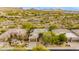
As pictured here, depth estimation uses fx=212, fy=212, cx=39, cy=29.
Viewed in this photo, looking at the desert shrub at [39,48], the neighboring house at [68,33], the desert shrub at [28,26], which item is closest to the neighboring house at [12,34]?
the desert shrub at [28,26]

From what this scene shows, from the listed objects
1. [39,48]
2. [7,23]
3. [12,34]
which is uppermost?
[7,23]

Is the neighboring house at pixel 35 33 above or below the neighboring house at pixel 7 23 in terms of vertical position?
below

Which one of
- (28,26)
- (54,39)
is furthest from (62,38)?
(28,26)

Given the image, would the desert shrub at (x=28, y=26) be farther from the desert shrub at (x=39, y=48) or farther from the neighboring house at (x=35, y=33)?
the desert shrub at (x=39, y=48)

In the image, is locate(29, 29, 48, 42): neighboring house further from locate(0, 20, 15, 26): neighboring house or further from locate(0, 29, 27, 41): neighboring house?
locate(0, 20, 15, 26): neighboring house

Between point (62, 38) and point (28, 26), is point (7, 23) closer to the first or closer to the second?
point (28, 26)

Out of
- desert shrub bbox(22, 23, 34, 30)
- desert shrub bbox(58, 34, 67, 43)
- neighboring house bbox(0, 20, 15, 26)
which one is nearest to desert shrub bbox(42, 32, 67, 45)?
desert shrub bbox(58, 34, 67, 43)

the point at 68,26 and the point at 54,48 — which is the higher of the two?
the point at 68,26

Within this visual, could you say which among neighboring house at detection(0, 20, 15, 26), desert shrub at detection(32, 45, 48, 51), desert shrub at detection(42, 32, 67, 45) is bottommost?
desert shrub at detection(32, 45, 48, 51)

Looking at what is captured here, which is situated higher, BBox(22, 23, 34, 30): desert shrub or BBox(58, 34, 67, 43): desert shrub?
BBox(22, 23, 34, 30): desert shrub
